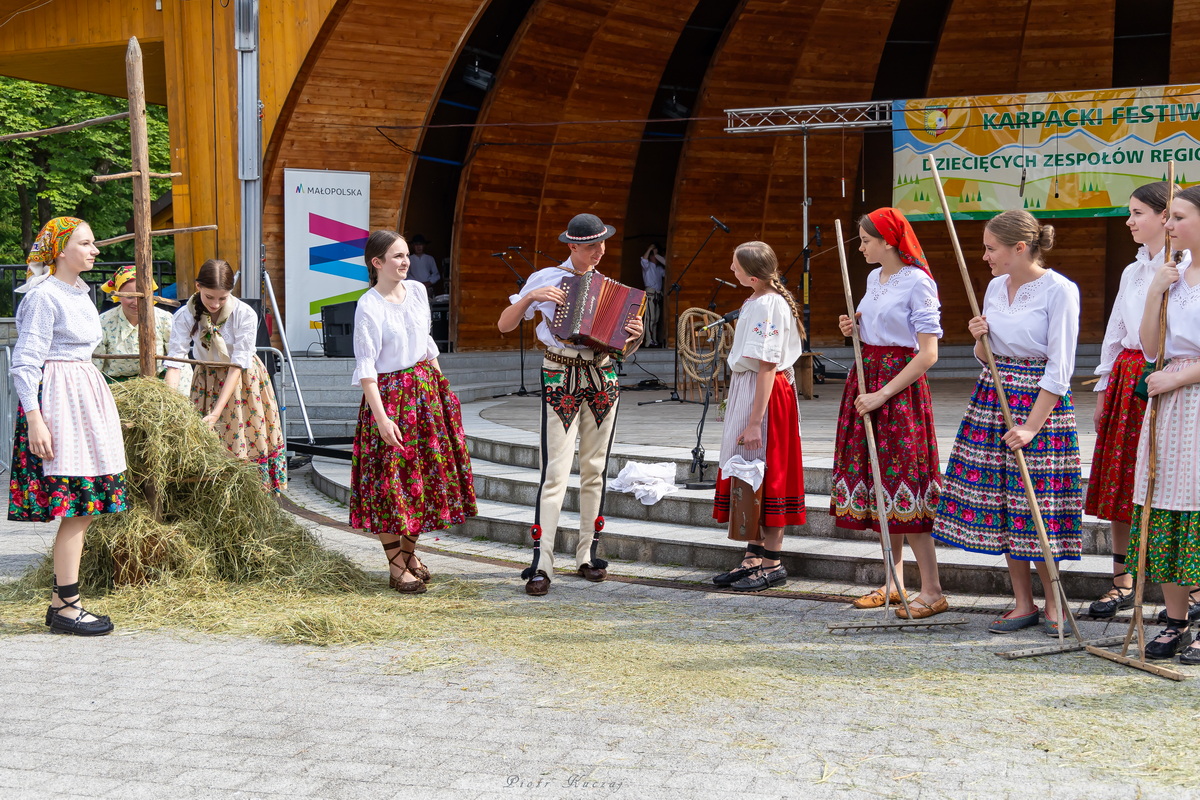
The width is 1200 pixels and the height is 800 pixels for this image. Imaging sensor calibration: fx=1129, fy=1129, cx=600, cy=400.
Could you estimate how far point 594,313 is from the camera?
5.22m

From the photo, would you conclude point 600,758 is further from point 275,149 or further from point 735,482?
point 275,149

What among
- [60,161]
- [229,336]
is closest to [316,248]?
[229,336]

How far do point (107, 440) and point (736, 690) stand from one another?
8.96ft

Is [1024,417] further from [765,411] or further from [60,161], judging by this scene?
[60,161]

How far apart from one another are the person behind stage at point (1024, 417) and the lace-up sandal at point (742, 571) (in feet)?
3.85

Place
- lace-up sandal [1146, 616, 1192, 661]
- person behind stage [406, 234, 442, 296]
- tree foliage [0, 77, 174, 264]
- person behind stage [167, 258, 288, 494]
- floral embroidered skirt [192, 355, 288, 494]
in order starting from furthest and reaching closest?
tree foliage [0, 77, 174, 264]
person behind stage [406, 234, 442, 296]
floral embroidered skirt [192, 355, 288, 494]
person behind stage [167, 258, 288, 494]
lace-up sandal [1146, 616, 1192, 661]

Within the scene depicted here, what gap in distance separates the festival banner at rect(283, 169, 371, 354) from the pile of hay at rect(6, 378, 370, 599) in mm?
8260

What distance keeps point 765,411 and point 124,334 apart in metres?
3.68

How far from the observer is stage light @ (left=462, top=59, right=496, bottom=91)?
15.1m

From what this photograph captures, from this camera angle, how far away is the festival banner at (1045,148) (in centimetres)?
1325

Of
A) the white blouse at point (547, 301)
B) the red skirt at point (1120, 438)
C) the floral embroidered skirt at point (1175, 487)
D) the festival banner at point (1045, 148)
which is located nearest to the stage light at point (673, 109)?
the festival banner at point (1045, 148)

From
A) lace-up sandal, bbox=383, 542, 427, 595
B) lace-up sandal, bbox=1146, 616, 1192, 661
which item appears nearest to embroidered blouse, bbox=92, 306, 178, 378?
lace-up sandal, bbox=383, 542, 427, 595

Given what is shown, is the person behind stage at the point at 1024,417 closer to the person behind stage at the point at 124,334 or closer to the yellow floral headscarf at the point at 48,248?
the yellow floral headscarf at the point at 48,248

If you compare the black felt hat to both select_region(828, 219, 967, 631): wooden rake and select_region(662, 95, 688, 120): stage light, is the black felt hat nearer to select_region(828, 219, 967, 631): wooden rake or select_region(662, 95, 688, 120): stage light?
select_region(828, 219, 967, 631): wooden rake
